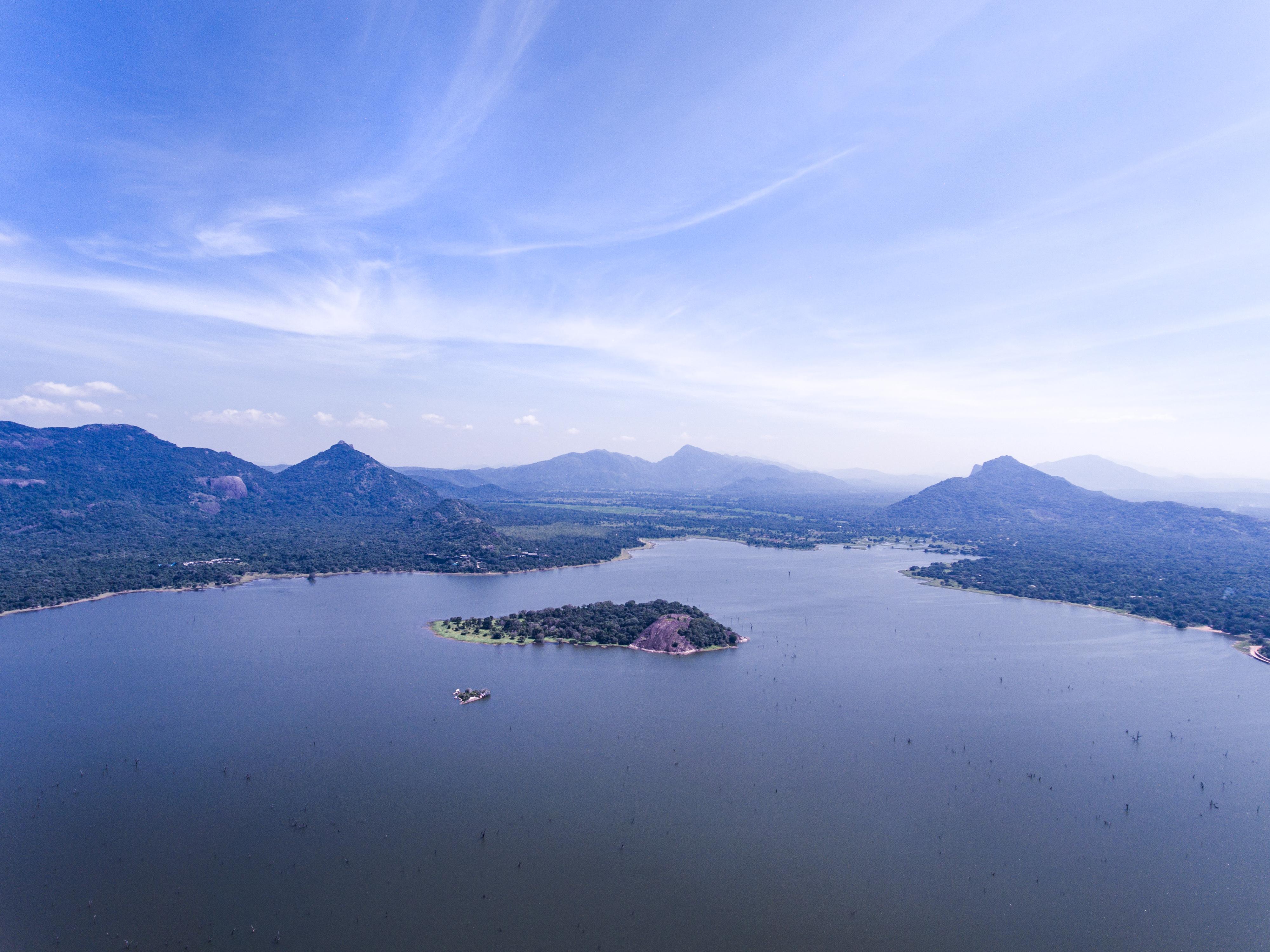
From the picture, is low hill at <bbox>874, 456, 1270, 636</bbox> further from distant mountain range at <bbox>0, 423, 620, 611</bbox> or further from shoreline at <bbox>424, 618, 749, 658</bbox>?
distant mountain range at <bbox>0, 423, 620, 611</bbox>

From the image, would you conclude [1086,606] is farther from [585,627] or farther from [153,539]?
[153,539]

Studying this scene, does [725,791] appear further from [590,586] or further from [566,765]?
[590,586]

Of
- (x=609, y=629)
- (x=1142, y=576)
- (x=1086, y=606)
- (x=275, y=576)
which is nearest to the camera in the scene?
(x=609, y=629)

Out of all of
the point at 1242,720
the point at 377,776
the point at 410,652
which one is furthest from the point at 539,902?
the point at 1242,720

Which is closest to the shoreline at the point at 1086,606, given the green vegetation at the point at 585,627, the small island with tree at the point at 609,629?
the small island with tree at the point at 609,629

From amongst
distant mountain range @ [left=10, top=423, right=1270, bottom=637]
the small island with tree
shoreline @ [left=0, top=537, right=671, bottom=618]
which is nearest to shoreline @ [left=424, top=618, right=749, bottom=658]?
the small island with tree

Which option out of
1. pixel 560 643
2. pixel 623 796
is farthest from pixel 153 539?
pixel 623 796
